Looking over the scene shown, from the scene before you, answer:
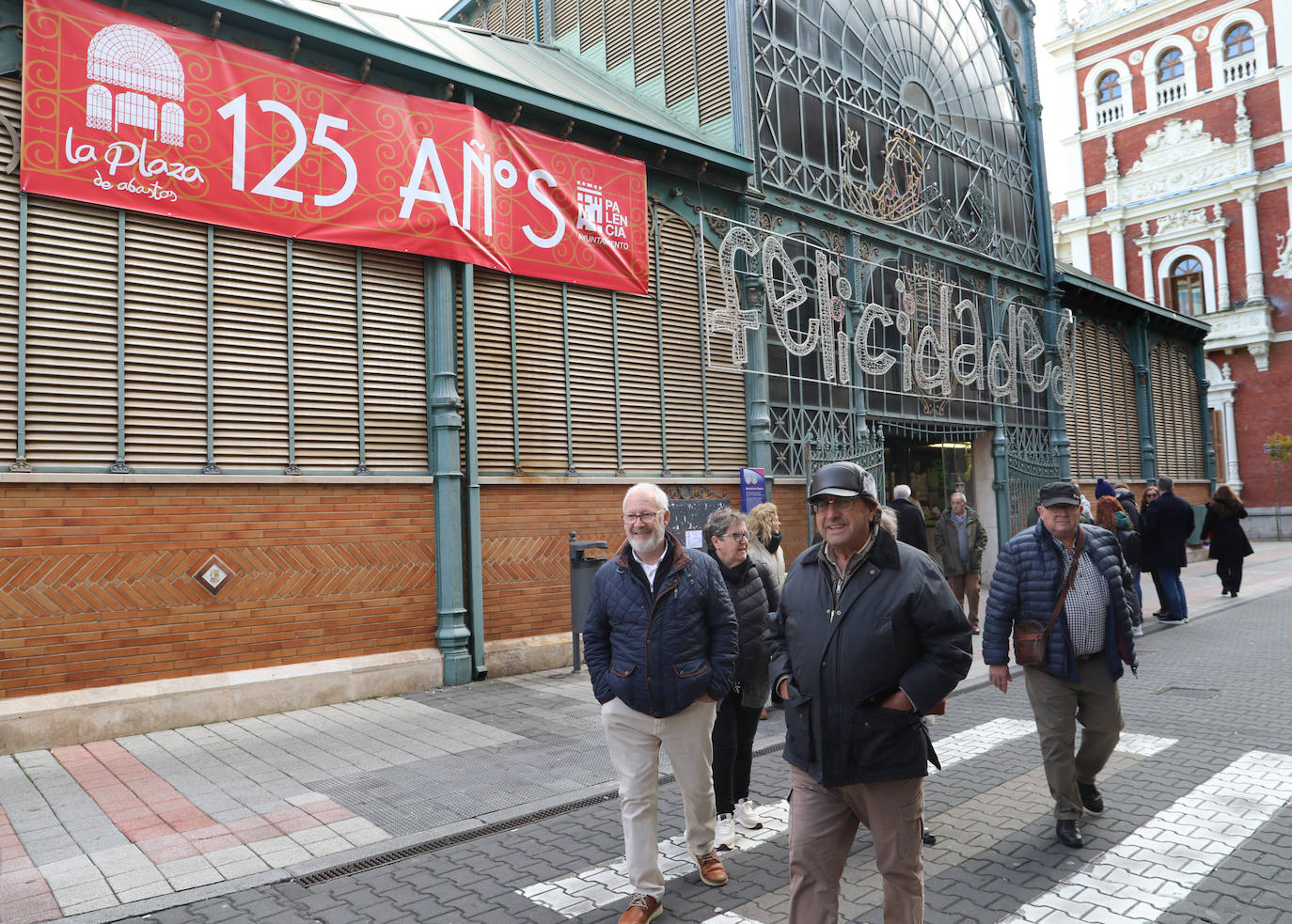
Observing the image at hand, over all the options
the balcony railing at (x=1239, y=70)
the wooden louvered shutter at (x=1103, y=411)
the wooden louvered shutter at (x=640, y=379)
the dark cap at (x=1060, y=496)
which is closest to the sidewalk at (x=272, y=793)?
the dark cap at (x=1060, y=496)

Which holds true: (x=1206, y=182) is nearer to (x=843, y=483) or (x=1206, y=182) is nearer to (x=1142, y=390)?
(x=1142, y=390)

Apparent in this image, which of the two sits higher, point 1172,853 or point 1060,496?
point 1060,496

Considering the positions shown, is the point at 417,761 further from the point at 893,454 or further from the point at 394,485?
the point at 893,454

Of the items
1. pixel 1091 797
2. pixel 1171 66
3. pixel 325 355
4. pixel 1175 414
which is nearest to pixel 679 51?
pixel 325 355

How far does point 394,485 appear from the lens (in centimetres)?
912

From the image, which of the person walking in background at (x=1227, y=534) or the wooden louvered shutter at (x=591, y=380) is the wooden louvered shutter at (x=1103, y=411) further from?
the wooden louvered shutter at (x=591, y=380)

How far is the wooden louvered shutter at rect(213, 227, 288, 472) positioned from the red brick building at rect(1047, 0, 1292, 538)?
34.8 metres

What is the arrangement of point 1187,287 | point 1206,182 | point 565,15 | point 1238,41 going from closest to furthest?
1. point 565,15
2. point 1238,41
3. point 1206,182
4. point 1187,287

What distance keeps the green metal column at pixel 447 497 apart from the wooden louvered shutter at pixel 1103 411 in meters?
16.4

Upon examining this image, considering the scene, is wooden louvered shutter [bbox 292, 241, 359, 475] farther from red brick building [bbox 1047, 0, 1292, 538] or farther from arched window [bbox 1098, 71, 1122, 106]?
arched window [bbox 1098, 71, 1122, 106]

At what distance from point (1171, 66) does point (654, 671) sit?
41282 mm

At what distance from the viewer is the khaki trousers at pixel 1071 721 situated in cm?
480

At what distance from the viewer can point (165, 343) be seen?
25.5 feet

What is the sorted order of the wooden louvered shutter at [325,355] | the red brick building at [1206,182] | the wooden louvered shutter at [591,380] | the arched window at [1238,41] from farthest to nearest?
the arched window at [1238,41] < the red brick building at [1206,182] < the wooden louvered shutter at [591,380] < the wooden louvered shutter at [325,355]
